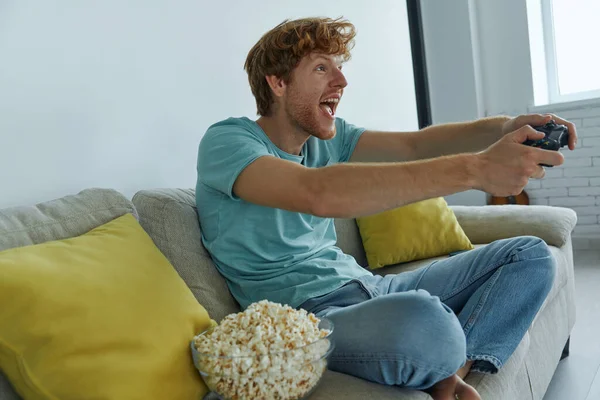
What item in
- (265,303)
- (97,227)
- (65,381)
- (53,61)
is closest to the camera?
(65,381)

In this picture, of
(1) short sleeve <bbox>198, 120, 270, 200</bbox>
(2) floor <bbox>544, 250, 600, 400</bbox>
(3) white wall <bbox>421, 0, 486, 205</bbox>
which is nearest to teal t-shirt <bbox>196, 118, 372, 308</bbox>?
(1) short sleeve <bbox>198, 120, 270, 200</bbox>

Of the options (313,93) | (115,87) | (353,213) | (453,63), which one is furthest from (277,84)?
(453,63)

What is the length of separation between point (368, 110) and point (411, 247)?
3.74 feet

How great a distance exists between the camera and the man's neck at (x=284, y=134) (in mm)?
1922

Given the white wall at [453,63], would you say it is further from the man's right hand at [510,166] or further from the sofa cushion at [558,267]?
the man's right hand at [510,166]

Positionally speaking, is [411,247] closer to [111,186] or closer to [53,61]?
[111,186]

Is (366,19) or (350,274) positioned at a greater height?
(366,19)

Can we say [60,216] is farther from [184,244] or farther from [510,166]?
[510,166]

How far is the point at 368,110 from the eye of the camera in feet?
11.2

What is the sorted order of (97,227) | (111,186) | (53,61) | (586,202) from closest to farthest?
1. (97,227)
2. (53,61)
3. (111,186)
4. (586,202)

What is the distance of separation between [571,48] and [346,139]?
322 cm

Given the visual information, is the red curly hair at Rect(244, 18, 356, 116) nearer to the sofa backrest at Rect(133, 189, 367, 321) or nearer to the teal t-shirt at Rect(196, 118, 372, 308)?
the teal t-shirt at Rect(196, 118, 372, 308)

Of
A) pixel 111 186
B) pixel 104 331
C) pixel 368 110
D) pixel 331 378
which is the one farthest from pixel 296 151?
pixel 368 110

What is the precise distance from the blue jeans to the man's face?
1.52ft
